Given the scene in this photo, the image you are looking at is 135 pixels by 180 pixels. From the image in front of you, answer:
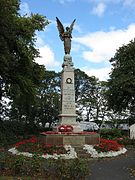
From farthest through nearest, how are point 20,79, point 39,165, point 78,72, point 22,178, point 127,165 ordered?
1. point 78,72
2. point 20,79
3. point 127,165
4. point 39,165
5. point 22,178

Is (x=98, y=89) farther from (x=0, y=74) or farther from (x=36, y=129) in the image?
(x=0, y=74)

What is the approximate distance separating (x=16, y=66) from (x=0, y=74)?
1.64m

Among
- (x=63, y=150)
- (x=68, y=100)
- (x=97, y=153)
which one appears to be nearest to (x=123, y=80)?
(x=68, y=100)

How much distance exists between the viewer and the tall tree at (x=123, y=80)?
1398 inches

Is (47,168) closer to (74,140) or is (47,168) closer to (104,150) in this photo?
(104,150)

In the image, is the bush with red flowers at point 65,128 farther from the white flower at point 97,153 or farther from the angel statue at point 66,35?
the angel statue at point 66,35

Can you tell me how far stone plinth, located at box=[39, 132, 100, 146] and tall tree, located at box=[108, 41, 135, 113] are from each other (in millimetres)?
18362

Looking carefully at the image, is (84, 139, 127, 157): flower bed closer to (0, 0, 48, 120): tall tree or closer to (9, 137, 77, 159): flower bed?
(9, 137, 77, 159): flower bed

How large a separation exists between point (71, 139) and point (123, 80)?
64.9ft

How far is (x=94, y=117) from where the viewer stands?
6022cm

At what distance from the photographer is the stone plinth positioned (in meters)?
17.1

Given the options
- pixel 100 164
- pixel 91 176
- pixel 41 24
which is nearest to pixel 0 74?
pixel 41 24

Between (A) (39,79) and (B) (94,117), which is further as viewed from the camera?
(B) (94,117)

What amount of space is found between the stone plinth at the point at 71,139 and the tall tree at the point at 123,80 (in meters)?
18.4
